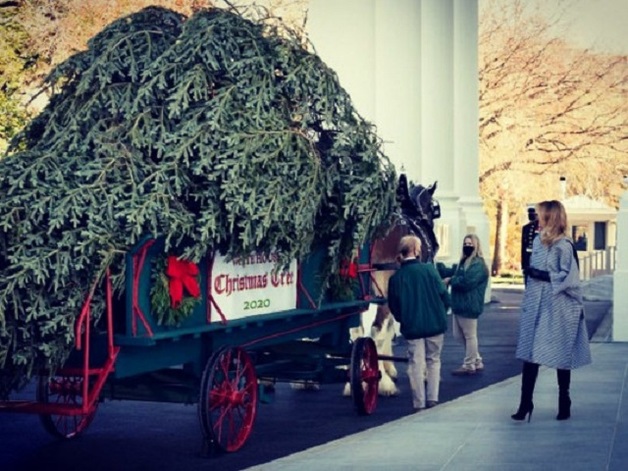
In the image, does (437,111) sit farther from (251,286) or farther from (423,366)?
(251,286)

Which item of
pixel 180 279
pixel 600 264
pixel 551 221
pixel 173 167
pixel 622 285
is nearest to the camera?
pixel 180 279

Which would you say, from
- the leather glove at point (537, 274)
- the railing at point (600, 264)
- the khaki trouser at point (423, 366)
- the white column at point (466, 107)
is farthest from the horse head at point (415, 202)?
the railing at point (600, 264)

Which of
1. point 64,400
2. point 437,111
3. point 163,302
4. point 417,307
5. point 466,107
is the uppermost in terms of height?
point 466,107

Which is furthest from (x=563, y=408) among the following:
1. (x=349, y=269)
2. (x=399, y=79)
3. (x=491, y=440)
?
(x=399, y=79)

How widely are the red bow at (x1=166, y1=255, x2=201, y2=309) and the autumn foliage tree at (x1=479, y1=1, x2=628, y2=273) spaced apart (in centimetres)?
3751

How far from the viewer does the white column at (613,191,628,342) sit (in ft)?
65.3

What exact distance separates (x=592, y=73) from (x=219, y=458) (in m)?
40.6

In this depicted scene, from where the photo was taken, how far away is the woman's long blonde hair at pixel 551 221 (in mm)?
11953

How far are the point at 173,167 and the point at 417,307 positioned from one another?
12.3 ft

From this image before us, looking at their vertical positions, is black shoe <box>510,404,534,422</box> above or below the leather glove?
below

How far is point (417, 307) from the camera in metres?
13.6

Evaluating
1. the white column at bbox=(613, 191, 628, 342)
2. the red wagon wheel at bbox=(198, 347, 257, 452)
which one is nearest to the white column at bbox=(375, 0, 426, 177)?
the white column at bbox=(613, 191, 628, 342)

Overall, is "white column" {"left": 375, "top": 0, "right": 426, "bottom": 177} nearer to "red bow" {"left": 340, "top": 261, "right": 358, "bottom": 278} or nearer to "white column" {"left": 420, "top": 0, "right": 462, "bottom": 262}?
"white column" {"left": 420, "top": 0, "right": 462, "bottom": 262}

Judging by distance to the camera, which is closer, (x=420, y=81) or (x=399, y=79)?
(x=399, y=79)
